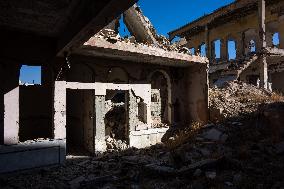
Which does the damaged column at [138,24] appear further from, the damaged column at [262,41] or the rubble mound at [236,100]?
the damaged column at [262,41]

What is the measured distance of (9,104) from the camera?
6945 mm

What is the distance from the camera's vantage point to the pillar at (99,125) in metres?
9.96

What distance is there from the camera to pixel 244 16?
20.0 m

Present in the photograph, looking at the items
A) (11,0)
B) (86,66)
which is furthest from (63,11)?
(86,66)

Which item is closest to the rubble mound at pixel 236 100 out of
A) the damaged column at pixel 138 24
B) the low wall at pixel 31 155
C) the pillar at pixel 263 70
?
the pillar at pixel 263 70

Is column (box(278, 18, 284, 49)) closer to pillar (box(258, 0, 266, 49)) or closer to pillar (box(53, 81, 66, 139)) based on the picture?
pillar (box(258, 0, 266, 49))

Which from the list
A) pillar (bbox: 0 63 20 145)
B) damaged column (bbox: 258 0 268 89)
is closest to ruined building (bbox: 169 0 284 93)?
damaged column (bbox: 258 0 268 89)

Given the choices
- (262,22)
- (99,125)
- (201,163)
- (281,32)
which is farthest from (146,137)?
(281,32)

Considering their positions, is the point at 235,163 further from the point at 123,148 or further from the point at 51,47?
the point at 51,47

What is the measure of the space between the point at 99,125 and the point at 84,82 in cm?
172

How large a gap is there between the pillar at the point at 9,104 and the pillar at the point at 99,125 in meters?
3.35

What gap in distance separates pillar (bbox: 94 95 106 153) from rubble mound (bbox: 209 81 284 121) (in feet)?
16.0

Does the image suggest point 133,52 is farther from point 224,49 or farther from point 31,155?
point 224,49

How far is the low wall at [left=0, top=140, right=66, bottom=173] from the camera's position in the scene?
A: 22.3 ft
